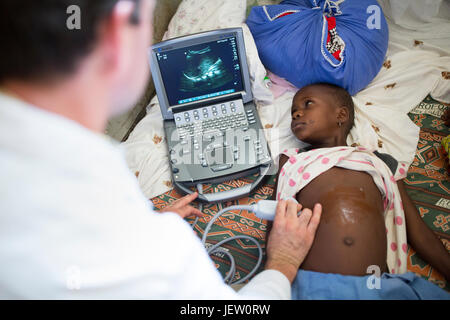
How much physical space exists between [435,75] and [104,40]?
1.57m

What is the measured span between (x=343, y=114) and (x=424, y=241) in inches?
22.2

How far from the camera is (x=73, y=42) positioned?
40 cm

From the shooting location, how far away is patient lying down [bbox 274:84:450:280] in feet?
3.17

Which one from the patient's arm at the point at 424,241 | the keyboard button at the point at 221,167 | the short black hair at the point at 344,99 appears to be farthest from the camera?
the short black hair at the point at 344,99

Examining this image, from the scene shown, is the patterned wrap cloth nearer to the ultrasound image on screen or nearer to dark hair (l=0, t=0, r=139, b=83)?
the ultrasound image on screen

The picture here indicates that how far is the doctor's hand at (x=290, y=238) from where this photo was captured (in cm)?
87

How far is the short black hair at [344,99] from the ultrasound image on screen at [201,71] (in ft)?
1.30

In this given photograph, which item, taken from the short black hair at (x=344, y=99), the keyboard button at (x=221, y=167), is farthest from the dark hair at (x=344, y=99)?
the keyboard button at (x=221, y=167)

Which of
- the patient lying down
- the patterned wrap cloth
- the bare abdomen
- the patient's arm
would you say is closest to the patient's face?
the patient lying down

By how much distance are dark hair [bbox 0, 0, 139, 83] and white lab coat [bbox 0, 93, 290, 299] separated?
5 cm

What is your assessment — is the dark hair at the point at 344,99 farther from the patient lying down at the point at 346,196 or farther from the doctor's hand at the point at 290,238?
the doctor's hand at the point at 290,238
